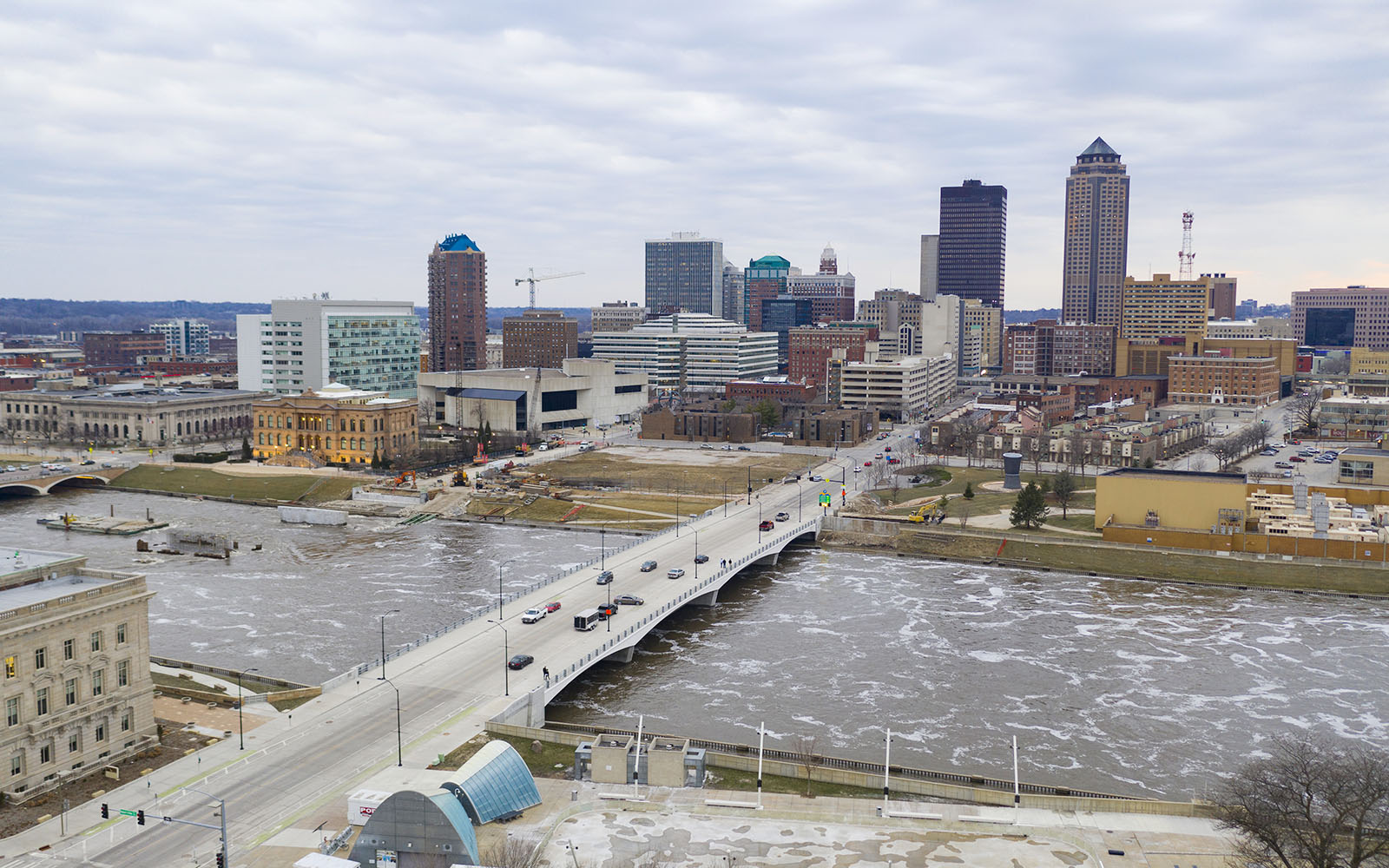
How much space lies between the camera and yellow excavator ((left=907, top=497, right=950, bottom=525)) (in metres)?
113

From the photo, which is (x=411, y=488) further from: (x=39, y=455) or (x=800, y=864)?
(x=800, y=864)

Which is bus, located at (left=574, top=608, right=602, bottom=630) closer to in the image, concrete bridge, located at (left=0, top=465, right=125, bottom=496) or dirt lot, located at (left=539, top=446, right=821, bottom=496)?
dirt lot, located at (left=539, top=446, right=821, bottom=496)

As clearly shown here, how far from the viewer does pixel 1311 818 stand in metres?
40.4

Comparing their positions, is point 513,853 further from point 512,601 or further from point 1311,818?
point 512,601

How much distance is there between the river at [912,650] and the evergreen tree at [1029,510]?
9656 millimetres

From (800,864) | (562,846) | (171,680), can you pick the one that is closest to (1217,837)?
(800,864)

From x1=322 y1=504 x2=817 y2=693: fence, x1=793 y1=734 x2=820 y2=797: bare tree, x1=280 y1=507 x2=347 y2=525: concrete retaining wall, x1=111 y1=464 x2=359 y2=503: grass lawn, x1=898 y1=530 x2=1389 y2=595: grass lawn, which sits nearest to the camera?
x1=793 y1=734 x2=820 y2=797: bare tree

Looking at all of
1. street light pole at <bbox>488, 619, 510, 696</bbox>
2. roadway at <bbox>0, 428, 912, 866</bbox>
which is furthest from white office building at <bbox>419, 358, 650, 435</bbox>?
street light pole at <bbox>488, 619, 510, 696</bbox>

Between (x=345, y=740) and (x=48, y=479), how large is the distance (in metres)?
106

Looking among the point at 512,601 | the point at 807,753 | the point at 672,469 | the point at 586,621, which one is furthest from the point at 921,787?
the point at 672,469

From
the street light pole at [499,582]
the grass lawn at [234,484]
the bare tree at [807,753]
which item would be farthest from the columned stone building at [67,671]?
the grass lawn at [234,484]

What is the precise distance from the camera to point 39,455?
520 ft

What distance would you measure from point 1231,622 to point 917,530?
108ft

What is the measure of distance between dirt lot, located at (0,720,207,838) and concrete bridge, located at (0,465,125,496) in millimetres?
96185
